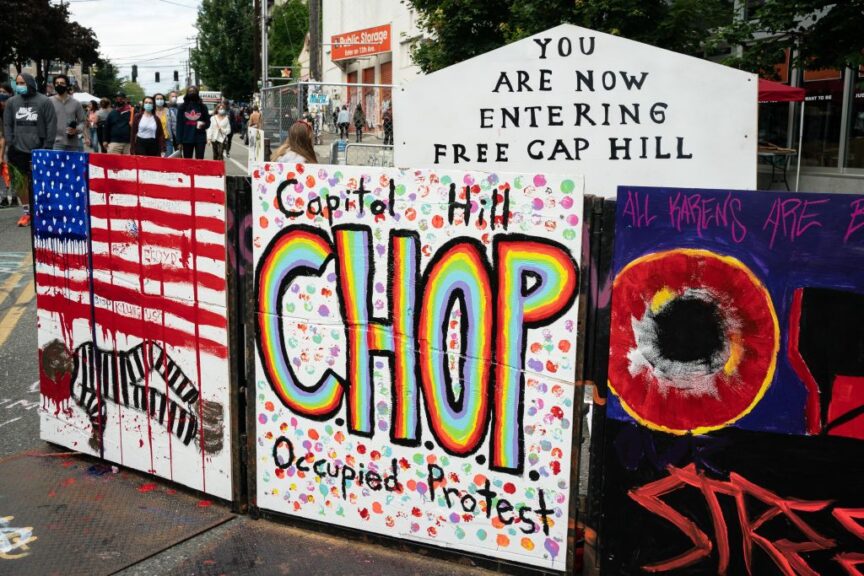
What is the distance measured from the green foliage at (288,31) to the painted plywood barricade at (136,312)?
3060 inches

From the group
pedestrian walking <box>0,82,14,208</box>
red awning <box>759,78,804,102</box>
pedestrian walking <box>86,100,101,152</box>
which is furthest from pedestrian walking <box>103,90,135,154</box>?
red awning <box>759,78,804,102</box>

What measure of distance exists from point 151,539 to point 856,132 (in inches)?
536

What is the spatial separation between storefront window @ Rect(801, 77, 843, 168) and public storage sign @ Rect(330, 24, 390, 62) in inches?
1060

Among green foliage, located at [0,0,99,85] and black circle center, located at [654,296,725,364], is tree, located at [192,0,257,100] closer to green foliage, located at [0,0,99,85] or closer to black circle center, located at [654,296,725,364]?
green foliage, located at [0,0,99,85]

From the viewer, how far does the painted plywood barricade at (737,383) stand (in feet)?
9.48

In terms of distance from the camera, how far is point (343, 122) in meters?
17.8

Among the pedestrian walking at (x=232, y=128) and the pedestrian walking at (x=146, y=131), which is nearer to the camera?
the pedestrian walking at (x=146, y=131)

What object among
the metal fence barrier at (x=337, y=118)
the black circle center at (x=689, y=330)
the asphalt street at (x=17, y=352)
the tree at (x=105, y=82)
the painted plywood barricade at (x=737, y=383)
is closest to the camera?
the painted plywood barricade at (x=737, y=383)

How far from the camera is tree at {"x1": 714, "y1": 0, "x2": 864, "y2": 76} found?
363 inches

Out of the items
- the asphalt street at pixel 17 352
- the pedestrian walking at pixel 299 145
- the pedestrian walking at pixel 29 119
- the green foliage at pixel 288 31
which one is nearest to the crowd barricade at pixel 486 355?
the asphalt street at pixel 17 352

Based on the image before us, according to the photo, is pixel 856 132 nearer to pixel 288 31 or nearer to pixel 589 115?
pixel 589 115

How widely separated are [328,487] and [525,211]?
1.53 metres

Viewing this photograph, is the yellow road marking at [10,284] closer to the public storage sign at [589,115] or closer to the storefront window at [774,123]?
the public storage sign at [589,115]

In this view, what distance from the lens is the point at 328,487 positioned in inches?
153
